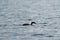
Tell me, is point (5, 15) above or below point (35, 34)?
above

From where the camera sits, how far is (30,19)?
1.37m

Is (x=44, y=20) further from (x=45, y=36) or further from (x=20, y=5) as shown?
(x=20, y=5)

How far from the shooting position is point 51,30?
131 centimetres

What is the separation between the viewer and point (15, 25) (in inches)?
53.5

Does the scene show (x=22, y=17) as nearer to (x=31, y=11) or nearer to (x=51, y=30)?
(x=31, y=11)

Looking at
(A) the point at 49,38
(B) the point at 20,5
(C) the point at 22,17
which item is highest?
(B) the point at 20,5

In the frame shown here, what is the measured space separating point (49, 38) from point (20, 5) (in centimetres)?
52

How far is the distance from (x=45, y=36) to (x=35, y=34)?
0.11 metres

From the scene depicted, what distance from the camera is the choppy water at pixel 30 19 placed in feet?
4.30

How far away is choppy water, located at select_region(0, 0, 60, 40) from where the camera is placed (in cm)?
131

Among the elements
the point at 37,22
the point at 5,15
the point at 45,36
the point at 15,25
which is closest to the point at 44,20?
the point at 37,22

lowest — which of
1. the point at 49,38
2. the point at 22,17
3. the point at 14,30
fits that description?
the point at 49,38

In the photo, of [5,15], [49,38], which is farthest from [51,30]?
[5,15]

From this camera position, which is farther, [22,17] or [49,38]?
[22,17]
